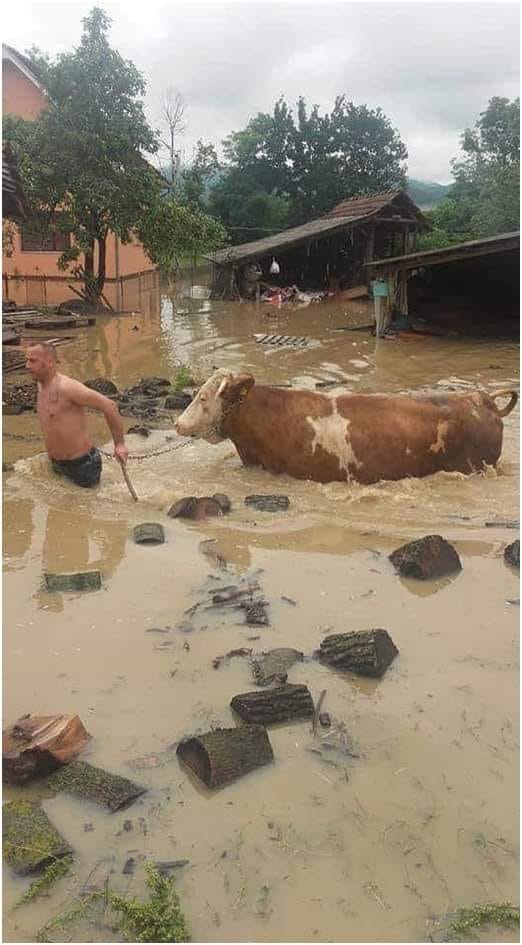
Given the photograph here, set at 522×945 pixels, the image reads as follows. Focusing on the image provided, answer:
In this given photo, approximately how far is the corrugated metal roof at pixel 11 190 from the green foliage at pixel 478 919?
7078 millimetres

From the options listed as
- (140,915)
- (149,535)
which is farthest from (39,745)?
(149,535)

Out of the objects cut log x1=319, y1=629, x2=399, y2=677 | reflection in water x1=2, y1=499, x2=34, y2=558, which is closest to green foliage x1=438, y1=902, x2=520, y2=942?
cut log x1=319, y1=629, x2=399, y2=677

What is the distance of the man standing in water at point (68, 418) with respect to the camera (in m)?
6.61

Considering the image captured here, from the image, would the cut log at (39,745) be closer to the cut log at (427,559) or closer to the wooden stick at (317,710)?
the wooden stick at (317,710)

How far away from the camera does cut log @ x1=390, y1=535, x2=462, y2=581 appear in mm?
5340

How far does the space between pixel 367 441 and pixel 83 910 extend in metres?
5.31

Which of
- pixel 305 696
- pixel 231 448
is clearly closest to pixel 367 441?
pixel 231 448

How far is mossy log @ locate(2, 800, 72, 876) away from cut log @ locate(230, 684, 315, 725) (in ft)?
3.43

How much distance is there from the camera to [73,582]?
518 centimetres

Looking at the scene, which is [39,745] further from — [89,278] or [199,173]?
[199,173]

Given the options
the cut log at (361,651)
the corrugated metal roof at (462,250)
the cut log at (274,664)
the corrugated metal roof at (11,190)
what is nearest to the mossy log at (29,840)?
the cut log at (274,664)

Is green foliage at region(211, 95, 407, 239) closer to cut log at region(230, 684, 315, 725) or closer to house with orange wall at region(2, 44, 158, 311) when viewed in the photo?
house with orange wall at region(2, 44, 158, 311)

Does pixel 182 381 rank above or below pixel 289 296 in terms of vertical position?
below

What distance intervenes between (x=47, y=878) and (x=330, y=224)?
104 ft
